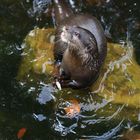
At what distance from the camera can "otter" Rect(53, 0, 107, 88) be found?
13.4 ft

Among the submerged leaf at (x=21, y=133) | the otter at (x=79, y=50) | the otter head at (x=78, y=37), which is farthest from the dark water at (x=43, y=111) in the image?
the otter head at (x=78, y=37)

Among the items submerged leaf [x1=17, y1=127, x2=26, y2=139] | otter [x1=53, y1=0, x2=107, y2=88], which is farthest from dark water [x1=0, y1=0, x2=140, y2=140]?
otter [x1=53, y1=0, x2=107, y2=88]

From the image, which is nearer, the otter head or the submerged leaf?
the otter head

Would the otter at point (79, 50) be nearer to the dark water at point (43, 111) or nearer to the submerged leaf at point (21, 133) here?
the dark water at point (43, 111)

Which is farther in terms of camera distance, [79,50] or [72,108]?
[72,108]

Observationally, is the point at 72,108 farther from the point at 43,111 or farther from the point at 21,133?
the point at 21,133

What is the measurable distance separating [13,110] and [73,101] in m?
0.56

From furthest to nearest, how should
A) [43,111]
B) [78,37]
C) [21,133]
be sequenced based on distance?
[43,111] → [21,133] → [78,37]

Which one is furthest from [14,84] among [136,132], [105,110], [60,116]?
[136,132]

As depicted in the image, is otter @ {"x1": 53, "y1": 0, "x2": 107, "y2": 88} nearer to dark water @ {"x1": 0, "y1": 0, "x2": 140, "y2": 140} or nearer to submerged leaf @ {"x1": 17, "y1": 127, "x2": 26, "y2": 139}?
dark water @ {"x1": 0, "y1": 0, "x2": 140, "y2": 140}

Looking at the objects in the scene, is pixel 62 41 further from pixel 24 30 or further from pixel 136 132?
pixel 136 132

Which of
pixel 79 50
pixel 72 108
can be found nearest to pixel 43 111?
pixel 72 108

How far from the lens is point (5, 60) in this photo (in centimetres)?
469

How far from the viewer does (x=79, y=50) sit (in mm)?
4059
